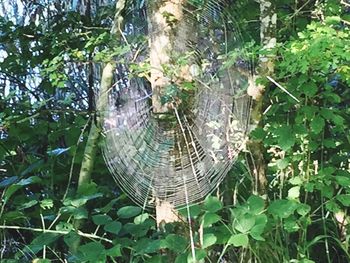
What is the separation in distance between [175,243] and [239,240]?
0.83ft

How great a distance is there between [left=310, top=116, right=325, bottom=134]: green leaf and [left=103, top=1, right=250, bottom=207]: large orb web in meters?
0.27

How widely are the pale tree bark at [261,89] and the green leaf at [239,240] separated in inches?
17.0

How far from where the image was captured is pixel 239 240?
188cm

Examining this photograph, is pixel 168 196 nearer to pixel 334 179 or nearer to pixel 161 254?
pixel 161 254

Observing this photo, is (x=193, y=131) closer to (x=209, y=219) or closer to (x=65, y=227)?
(x=209, y=219)

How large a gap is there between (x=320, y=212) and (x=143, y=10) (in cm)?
121

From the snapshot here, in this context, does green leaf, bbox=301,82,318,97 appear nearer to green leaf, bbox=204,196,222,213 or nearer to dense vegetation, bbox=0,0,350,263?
dense vegetation, bbox=0,0,350,263

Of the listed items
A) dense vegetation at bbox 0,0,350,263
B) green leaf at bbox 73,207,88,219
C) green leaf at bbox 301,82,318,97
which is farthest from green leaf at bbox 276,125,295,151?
green leaf at bbox 73,207,88,219

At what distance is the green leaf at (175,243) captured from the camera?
1998 millimetres

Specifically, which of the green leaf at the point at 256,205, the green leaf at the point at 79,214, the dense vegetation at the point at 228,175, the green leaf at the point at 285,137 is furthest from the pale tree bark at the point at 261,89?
the green leaf at the point at 79,214

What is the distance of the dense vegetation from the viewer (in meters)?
2.02

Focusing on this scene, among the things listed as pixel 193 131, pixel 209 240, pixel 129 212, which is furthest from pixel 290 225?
pixel 129 212

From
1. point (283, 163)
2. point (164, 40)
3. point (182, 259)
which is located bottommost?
point (182, 259)

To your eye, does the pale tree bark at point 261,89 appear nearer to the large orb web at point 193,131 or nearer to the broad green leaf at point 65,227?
the large orb web at point 193,131
